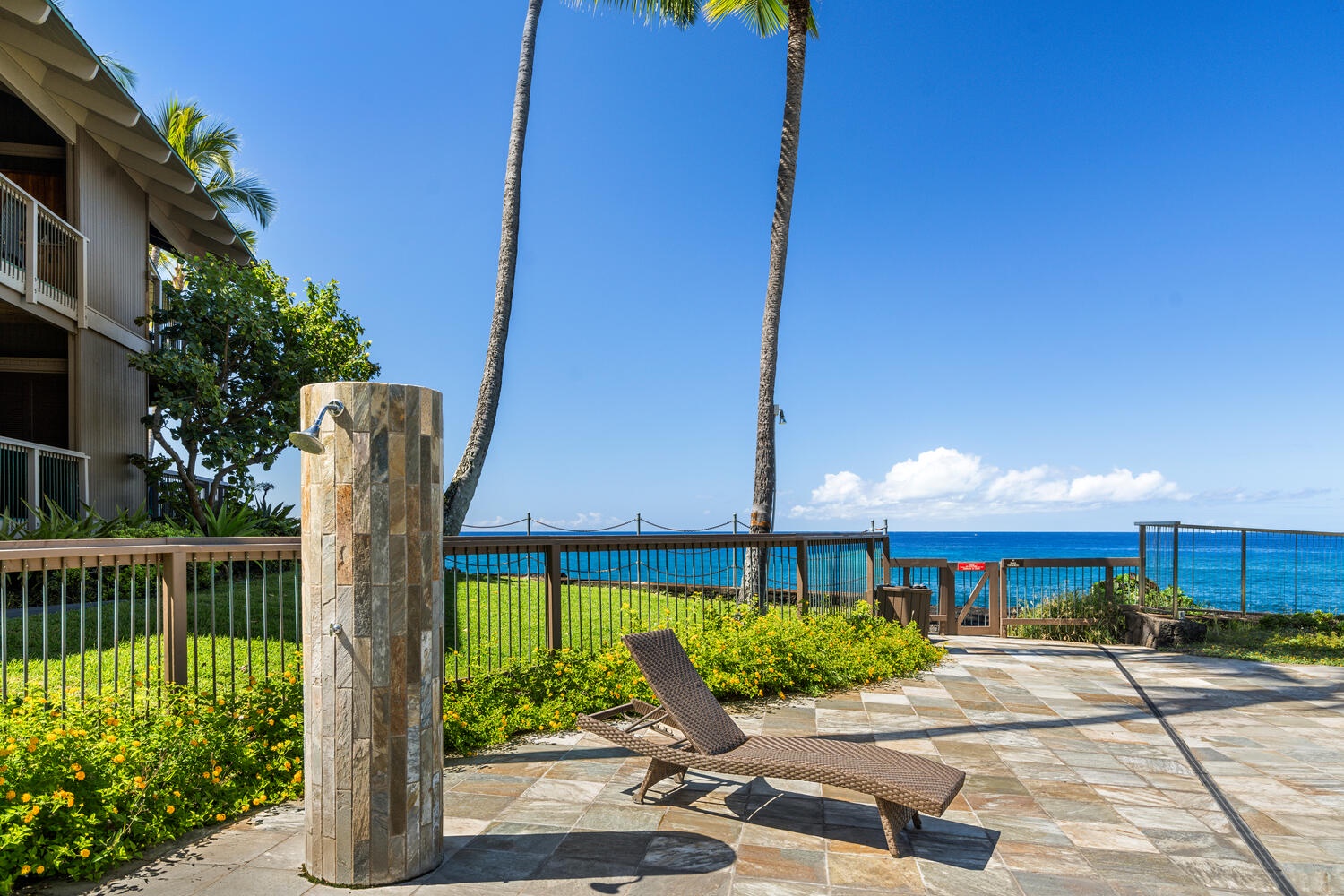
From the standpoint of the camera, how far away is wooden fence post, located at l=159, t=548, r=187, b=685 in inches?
182

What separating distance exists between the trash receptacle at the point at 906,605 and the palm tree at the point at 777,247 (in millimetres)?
1892

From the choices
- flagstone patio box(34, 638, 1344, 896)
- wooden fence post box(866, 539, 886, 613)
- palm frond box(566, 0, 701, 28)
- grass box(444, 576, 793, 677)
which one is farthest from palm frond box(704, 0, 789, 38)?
flagstone patio box(34, 638, 1344, 896)

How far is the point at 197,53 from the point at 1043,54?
63.4ft

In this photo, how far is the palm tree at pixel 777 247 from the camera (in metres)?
11.2

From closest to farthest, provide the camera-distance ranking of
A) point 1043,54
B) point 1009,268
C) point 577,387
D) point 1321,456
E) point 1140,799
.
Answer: point 1140,799 < point 1043,54 < point 1009,268 < point 1321,456 < point 577,387

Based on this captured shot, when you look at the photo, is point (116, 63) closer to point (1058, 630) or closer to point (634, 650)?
point (634, 650)

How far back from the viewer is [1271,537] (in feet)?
41.4

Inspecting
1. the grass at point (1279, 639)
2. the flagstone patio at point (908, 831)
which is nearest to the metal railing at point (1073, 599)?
the grass at point (1279, 639)

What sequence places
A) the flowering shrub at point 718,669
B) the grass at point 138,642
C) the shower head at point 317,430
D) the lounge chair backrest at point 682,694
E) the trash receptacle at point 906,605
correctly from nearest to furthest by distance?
the shower head at point 317,430 → the lounge chair backrest at point 682,694 → the flowering shrub at point 718,669 → the grass at point 138,642 → the trash receptacle at point 906,605

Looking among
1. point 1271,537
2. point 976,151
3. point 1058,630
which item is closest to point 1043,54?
point 976,151

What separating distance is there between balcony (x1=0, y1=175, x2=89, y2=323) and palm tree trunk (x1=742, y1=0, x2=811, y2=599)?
10304mm

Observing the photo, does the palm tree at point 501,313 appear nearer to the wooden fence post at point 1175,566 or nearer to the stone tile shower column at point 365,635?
the stone tile shower column at point 365,635

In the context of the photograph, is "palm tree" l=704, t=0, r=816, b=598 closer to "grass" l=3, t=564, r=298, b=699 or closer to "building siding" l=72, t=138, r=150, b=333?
"grass" l=3, t=564, r=298, b=699

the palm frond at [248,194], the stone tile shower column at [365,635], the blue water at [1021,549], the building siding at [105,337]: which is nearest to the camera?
the stone tile shower column at [365,635]
